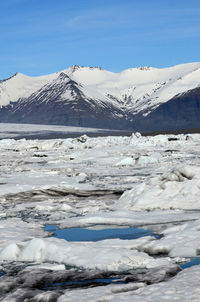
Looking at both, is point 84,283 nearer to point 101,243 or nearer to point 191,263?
point 191,263

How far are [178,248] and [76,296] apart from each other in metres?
2.45

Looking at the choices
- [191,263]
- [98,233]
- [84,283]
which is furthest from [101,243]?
[84,283]

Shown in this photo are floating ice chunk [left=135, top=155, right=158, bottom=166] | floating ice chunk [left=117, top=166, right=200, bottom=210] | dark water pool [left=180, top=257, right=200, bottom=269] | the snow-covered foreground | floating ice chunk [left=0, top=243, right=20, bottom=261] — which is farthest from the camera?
floating ice chunk [left=135, top=155, right=158, bottom=166]

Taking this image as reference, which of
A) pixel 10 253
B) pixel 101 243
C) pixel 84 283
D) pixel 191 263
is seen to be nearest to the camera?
pixel 84 283

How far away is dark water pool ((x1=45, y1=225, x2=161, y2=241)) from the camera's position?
9.20 meters

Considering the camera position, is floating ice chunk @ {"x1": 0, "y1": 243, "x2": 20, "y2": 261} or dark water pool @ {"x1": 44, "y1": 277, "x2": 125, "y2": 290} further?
floating ice chunk @ {"x1": 0, "y1": 243, "x2": 20, "y2": 261}

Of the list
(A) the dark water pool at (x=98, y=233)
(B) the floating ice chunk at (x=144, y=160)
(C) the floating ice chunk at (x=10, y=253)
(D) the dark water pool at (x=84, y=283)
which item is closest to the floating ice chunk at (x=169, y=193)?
(A) the dark water pool at (x=98, y=233)

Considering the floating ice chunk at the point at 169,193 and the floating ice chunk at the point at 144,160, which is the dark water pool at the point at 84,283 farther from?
the floating ice chunk at the point at 144,160

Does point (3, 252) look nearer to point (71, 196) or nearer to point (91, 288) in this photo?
point (91, 288)

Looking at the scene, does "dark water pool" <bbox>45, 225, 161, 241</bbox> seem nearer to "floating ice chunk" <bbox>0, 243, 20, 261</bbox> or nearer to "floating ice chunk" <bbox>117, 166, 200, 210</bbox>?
"floating ice chunk" <bbox>0, 243, 20, 261</bbox>

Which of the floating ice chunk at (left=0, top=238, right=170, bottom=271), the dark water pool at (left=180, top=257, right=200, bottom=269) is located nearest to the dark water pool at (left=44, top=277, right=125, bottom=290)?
the floating ice chunk at (left=0, top=238, right=170, bottom=271)

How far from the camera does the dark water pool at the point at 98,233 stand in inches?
362

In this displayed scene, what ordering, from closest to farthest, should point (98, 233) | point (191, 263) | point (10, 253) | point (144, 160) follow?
point (191, 263) → point (10, 253) → point (98, 233) → point (144, 160)

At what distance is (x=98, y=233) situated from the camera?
963 cm
